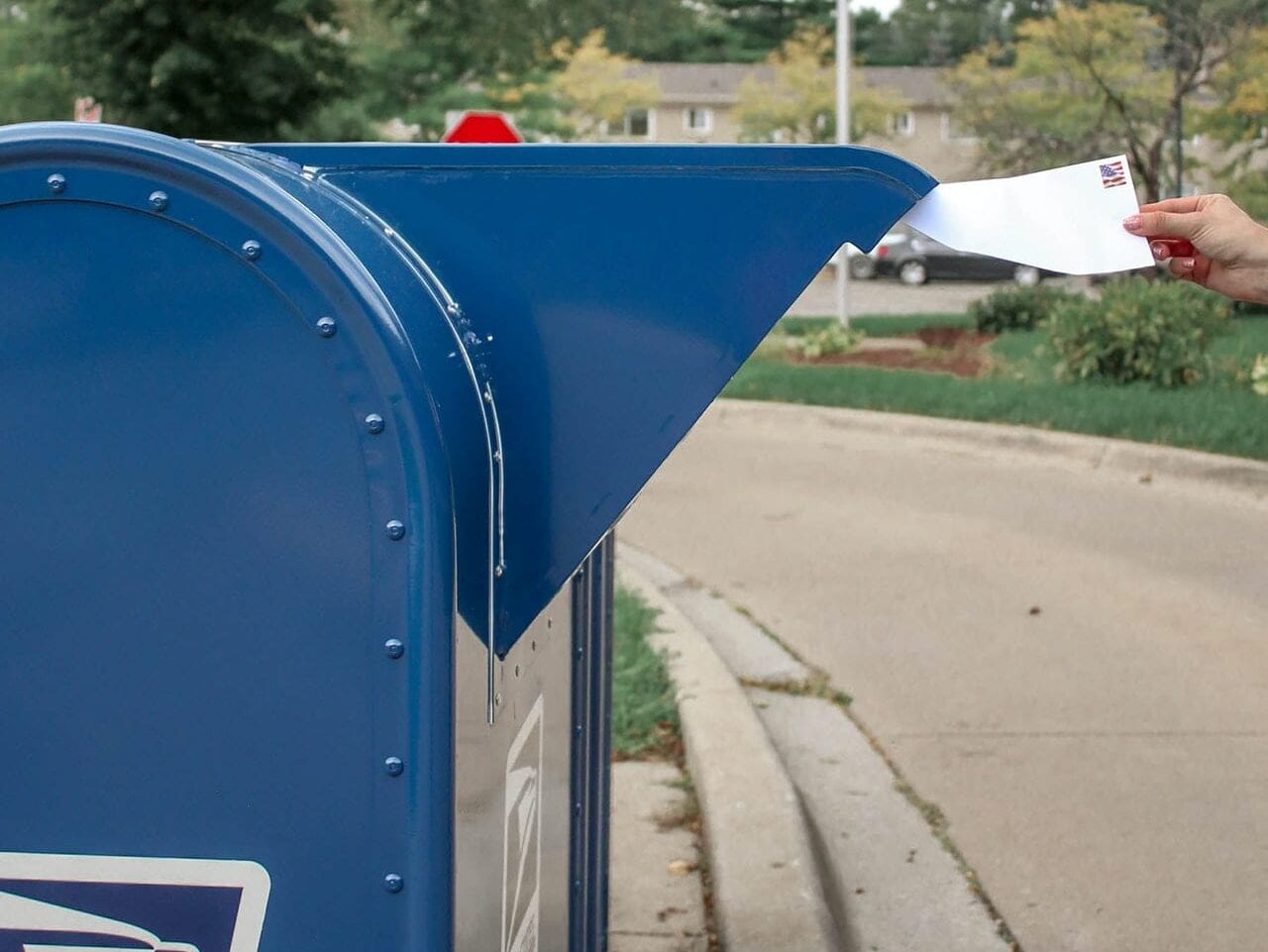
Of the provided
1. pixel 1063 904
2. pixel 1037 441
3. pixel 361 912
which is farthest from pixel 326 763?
pixel 1037 441

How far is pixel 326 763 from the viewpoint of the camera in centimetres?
182

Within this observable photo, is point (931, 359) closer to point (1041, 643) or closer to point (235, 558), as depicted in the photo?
point (1041, 643)

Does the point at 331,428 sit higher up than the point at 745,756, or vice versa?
the point at 331,428

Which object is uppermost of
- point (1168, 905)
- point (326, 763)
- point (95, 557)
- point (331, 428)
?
point (331, 428)

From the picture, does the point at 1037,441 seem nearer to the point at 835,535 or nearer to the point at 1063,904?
the point at 835,535

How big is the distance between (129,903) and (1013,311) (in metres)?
18.7

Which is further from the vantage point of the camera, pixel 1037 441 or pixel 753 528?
pixel 1037 441

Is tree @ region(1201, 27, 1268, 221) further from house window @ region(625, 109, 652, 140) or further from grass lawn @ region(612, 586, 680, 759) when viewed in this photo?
house window @ region(625, 109, 652, 140)

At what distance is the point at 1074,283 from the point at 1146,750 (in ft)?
96.8

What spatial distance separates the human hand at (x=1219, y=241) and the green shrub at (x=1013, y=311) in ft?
56.7

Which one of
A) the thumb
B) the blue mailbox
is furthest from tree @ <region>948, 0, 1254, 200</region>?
the blue mailbox

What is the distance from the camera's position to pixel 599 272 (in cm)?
199

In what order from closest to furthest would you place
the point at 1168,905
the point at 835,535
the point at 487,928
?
the point at 487,928
the point at 1168,905
the point at 835,535

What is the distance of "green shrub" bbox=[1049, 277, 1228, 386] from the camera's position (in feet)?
42.0
